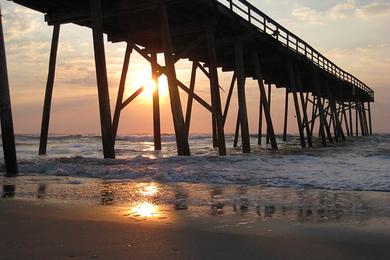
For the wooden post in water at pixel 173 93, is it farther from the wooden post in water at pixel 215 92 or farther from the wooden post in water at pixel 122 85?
the wooden post in water at pixel 122 85

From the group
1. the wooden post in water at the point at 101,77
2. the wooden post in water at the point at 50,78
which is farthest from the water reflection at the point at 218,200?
the wooden post in water at the point at 50,78

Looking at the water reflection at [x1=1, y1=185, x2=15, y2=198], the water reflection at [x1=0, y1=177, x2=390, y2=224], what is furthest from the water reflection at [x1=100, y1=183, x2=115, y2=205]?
the water reflection at [x1=1, y1=185, x2=15, y2=198]

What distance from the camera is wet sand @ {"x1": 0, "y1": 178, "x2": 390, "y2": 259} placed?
3395 mm

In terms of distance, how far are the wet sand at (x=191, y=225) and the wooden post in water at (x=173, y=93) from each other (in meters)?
5.34

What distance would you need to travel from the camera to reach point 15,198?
19.8 feet

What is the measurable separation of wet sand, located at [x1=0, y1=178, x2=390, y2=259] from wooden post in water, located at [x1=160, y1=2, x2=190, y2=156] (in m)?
5.34

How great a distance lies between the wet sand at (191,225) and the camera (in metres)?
3.39

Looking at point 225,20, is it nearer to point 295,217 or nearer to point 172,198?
point 172,198

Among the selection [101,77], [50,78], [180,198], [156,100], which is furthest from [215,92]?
[180,198]

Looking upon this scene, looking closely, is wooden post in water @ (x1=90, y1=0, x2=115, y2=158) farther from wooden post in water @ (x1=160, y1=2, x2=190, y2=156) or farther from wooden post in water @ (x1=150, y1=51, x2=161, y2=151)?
wooden post in water @ (x1=150, y1=51, x2=161, y2=151)

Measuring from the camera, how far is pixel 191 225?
433 centimetres

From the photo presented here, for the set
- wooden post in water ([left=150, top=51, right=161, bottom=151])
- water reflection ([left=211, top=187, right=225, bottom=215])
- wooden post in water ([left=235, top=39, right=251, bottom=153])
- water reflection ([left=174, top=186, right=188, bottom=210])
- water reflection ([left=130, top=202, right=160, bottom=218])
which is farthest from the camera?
wooden post in water ([left=235, top=39, right=251, bottom=153])

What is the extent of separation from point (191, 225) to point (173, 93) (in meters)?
8.15

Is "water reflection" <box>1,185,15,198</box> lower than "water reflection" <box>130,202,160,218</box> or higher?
higher
